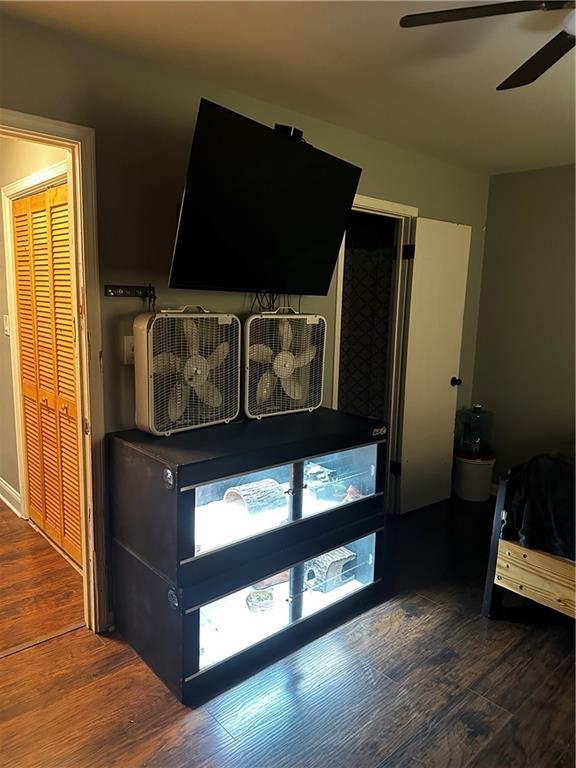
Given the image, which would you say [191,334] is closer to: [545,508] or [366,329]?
[545,508]

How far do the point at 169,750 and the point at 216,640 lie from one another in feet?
1.44

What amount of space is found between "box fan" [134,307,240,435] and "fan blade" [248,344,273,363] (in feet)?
0.27

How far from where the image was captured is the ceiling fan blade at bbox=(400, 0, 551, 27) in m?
1.41

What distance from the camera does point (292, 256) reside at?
8.02 feet

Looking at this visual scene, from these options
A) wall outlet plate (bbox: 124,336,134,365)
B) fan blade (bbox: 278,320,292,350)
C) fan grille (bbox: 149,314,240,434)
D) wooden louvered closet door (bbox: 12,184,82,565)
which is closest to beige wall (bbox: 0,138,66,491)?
wooden louvered closet door (bbox: 12,184,82,565)

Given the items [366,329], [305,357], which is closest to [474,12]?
[305,357]

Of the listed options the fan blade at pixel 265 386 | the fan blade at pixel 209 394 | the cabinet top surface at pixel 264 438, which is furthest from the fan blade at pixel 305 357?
the fan blade at pixel 209 394

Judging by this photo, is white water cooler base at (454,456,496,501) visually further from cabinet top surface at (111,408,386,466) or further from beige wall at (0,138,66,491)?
beige wall at (0,138,66,491)

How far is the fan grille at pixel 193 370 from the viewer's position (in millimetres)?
2150

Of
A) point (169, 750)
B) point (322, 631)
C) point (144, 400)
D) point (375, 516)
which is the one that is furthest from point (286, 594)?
point (144, 400)

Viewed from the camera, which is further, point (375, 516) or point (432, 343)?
point (432, 343)

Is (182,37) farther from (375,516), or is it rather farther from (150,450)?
(375,516)

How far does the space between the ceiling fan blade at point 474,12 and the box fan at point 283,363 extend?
1344 mm

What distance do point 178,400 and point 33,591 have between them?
1365mm
